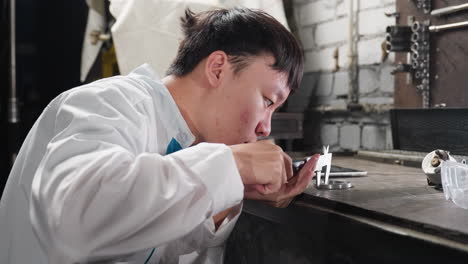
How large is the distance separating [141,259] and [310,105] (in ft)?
7.31

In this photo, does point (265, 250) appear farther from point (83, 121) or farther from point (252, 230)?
point (83, 121)

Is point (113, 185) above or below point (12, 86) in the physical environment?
below

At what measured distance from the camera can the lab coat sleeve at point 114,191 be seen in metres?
0.78

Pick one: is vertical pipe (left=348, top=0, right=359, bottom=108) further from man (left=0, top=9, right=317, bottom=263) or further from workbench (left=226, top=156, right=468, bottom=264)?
man (left=0, top=9, right=317, bottom=263)

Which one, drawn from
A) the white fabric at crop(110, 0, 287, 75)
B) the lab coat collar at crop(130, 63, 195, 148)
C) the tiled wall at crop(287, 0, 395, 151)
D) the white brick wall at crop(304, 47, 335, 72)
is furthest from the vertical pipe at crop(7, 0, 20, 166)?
the lab coat collar at crop(130, 63, 195, 148)

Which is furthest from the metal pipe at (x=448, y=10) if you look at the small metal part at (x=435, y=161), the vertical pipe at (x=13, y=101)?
the vertical pipe at (x=13, y=101)

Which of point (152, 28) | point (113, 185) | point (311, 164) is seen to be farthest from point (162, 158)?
point (152, 28)

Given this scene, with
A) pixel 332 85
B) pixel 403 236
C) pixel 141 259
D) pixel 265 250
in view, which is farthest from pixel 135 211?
pixel 332 85

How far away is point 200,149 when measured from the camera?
2.93ft

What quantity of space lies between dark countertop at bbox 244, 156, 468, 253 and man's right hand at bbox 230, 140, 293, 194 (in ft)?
0.57

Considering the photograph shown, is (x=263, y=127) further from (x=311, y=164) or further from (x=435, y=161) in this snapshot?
(x=435, y=161)

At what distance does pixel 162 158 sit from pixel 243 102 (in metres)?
0.39

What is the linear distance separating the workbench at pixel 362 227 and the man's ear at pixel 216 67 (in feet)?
1.27

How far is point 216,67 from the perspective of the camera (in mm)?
1194
